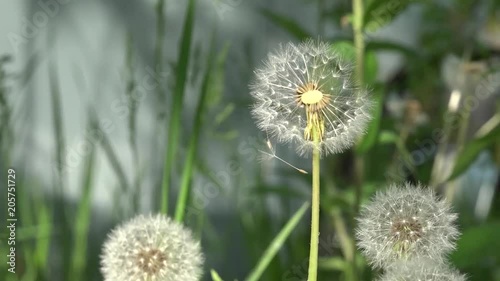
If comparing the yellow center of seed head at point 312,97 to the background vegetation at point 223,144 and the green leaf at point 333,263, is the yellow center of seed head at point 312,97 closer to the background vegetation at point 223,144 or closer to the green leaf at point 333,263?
the background vegetation at point 223,144

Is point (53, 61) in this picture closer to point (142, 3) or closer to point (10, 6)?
point (10, 6)

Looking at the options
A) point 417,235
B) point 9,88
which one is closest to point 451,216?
point 417,235

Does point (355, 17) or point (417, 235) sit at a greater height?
point (355, 17)

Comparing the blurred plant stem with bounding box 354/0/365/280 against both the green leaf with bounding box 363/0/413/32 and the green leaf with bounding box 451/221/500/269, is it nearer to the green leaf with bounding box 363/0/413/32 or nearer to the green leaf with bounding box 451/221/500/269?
the green leaf with bounding box 363/0/413/32

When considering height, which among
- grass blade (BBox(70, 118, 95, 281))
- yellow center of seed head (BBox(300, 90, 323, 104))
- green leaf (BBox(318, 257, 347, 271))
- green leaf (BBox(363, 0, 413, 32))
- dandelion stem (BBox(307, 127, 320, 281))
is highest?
green leaf (BBox(363, 0, 413, 32))

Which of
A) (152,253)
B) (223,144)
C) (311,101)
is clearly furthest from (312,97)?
(223,144)

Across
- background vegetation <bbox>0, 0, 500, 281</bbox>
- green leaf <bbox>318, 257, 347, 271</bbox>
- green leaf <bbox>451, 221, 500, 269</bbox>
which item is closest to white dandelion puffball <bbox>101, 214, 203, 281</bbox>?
background vegetation <bbox>0, 0, 500, 281</bbox>

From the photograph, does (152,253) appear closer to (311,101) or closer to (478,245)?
(311,101)

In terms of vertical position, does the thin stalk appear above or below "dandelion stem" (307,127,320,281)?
above
